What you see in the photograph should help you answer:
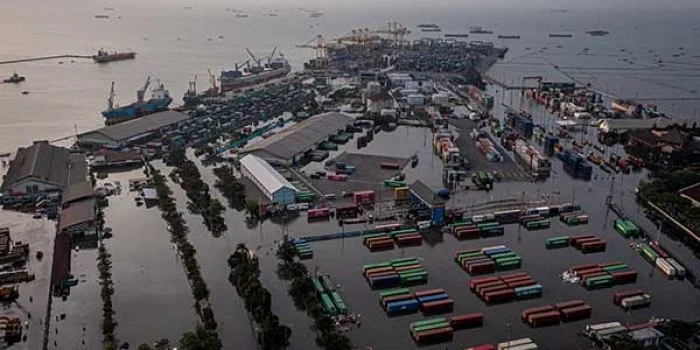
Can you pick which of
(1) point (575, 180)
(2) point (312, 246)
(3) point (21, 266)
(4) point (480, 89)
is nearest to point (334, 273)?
(2) point (312, 246)

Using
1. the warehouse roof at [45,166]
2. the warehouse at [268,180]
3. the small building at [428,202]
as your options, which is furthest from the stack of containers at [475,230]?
the warehouse roof at [45,166]

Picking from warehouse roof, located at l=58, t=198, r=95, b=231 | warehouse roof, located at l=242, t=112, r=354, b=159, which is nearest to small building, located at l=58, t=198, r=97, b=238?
warehouse roof, located at l=58, t=198, r=95, b=231

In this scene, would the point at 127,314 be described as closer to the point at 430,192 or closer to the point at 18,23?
the point at 430,192

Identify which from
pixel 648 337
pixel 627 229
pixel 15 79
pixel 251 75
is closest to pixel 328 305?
pixel 648 337

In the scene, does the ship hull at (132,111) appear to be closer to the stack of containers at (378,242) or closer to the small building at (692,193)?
the stack of containers at (378,242)

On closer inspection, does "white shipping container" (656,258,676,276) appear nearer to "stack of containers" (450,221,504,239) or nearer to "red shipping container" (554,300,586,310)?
"red shipping container" (554,300,586,310)

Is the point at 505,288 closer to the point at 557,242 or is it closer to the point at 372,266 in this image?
the point at 372,266
